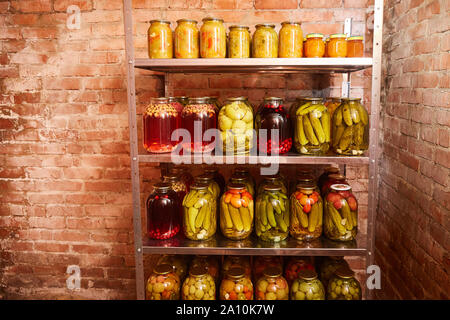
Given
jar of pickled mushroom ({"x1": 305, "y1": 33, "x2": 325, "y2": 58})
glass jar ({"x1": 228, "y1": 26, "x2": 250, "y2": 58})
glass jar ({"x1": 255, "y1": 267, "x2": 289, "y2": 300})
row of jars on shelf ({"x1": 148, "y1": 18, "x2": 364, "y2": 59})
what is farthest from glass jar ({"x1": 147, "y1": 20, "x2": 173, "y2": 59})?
glass jar ({"x1": 255, "y1": 267, "x2": 289, "y2": 300})

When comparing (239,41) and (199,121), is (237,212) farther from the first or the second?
(239,41)

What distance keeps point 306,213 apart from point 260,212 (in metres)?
0.20

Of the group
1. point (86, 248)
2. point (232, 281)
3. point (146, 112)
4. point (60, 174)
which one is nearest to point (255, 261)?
point (232, 281)

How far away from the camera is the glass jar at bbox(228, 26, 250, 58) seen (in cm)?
160

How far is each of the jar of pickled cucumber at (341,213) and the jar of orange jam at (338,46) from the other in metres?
0.56

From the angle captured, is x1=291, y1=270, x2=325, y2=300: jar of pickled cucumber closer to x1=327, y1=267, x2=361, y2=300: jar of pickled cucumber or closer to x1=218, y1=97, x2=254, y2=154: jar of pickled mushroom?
x1=327, y1=267, x2=361, y2=300: jar of pickled cucumber

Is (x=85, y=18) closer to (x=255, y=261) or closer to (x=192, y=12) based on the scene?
(x=192, y=12)

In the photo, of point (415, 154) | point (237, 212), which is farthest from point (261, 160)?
point (415, 154)

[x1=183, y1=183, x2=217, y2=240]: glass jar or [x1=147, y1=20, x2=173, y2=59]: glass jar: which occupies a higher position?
[x1=147, y1=20, x2=173, y2=59]: glass jar

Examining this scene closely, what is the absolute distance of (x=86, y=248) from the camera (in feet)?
7.61

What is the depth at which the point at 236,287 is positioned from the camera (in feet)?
5.46

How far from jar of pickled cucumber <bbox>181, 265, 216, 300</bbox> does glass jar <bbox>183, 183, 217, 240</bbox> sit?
16cm

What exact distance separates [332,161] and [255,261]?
26.5 inches

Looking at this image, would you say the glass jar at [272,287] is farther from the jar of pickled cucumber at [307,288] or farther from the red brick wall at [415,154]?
the red brick wall at [415,154]
